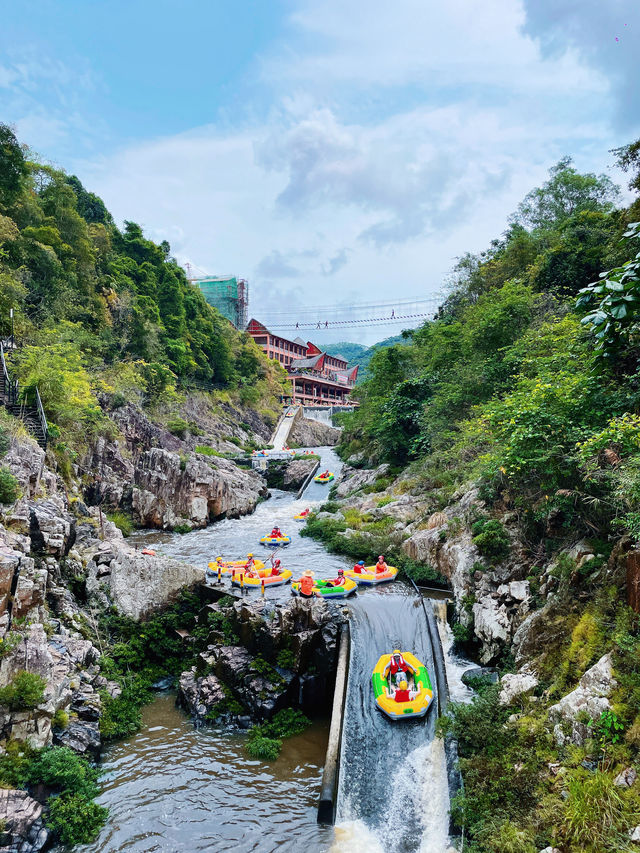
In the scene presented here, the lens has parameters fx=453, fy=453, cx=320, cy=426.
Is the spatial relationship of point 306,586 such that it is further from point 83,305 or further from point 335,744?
point 83,305

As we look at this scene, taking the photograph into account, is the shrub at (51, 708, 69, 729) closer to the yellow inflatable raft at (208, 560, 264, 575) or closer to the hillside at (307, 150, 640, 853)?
the yellow inflatable raft at (208, 560, 264, 575)

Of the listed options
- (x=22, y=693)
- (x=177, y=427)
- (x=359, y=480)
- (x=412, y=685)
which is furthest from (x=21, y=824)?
(x=177, y=427)

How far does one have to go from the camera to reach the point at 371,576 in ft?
50.8

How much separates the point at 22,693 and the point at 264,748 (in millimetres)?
4955

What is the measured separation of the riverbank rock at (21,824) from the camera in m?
7.02

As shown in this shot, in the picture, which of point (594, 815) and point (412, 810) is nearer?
point (594, 815)

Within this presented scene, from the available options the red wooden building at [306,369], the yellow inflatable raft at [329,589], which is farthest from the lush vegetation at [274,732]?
the red wooden building at [306,369]

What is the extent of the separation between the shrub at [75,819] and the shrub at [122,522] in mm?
13811

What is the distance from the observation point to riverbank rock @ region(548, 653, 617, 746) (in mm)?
6777

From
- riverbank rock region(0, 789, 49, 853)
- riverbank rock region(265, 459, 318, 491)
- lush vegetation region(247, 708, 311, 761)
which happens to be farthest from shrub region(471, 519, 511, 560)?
riverbank rock region(265, 459, 318, 491)

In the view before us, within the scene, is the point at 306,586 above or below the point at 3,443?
below

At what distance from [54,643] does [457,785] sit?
29.2 feet

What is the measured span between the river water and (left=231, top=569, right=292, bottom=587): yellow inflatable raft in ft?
13.9

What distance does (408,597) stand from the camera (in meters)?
14.0
